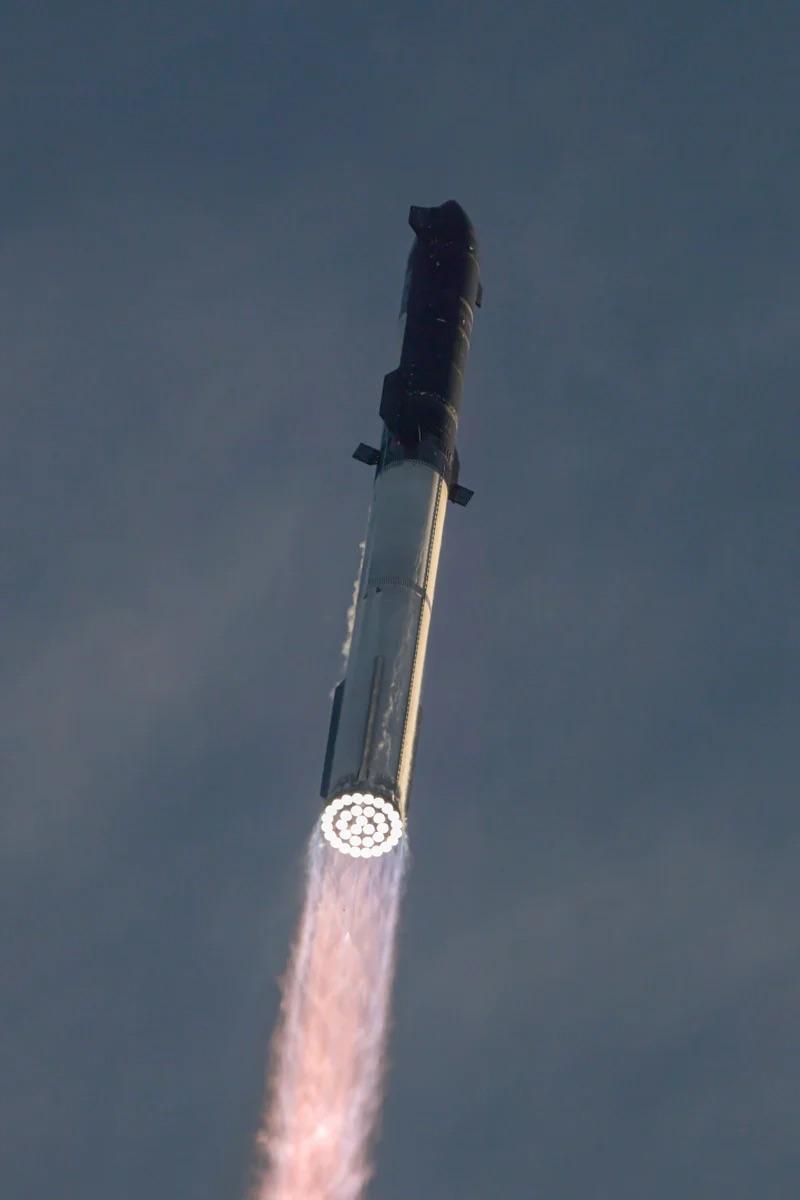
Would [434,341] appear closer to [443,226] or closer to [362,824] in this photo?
[443,226]

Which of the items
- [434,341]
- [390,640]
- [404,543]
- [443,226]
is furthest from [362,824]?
[443,226]

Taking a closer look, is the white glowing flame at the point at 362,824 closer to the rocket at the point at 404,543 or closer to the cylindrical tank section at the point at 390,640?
the rocket at the point at 404,543

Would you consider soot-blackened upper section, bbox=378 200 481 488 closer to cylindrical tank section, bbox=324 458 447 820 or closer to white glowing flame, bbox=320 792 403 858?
cylindrical tank section, bbox=324 458 447 820

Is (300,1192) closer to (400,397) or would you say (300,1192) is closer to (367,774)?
(367,774)

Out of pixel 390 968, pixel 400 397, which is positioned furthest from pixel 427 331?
pixel 390 968

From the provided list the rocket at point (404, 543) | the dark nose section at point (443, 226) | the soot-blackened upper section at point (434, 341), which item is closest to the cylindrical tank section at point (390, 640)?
the rocket at point (404, 543)

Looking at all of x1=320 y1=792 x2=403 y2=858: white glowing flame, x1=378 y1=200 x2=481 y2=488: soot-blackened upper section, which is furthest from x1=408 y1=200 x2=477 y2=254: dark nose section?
x1=320 y1=792 x2=403 y2=858: white glowing flame
